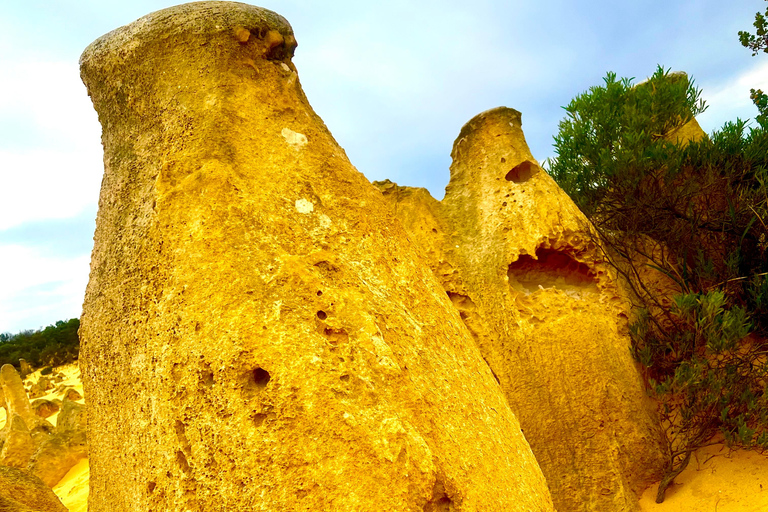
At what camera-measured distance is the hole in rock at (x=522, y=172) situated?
4.98 m

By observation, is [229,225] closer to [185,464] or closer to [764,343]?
[185,464]

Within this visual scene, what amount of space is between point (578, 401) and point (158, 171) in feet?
10.3

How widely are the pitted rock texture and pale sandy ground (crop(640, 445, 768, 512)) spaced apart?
20 cm

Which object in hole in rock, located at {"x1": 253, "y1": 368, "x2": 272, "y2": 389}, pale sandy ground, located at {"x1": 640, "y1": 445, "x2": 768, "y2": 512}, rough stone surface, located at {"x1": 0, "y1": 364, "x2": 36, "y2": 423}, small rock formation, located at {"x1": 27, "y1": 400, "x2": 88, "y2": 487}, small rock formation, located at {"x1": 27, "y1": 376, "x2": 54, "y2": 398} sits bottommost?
pale sandy ground, located at {"x1": 640, "y1": 445, "x2": 768, "y2": 512}

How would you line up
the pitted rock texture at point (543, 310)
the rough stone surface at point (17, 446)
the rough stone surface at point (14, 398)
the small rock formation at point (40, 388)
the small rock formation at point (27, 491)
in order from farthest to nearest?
the small rock formation at point (40, 388)
the rough stone surface at point (14, 398)
the rough stone surface at point (17, 446)
the pitted rock texture at point (543, 310)
the small rock formation at point (27, 491)

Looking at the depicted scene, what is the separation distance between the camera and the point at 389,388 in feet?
6.92

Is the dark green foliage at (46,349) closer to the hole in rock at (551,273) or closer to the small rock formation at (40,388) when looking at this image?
the small rock formation at (40,388)

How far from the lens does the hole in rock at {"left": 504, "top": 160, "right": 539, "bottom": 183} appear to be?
498 cm

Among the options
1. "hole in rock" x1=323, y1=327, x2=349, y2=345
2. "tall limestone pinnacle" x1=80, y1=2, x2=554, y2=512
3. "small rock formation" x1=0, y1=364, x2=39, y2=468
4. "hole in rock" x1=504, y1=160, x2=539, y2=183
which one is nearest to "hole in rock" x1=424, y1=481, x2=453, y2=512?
"tall limestone pinnacle" x1=80, y1=2, x2=554, y2=512

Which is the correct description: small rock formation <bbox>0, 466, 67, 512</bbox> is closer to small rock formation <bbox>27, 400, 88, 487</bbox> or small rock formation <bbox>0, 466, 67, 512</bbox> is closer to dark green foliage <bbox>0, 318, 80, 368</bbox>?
small rock formation <bbox>27, 400, 88, 487</bbox>

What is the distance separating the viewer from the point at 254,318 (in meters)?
2.07

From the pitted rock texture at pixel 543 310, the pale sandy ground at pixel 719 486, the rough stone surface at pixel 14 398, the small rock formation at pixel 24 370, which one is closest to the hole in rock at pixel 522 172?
the pitted rock texture at pixel 543 310

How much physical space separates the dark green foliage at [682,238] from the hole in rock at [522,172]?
26.8 inches

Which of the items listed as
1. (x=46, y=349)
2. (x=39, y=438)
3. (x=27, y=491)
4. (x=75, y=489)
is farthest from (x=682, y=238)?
(x=46, y=349)
